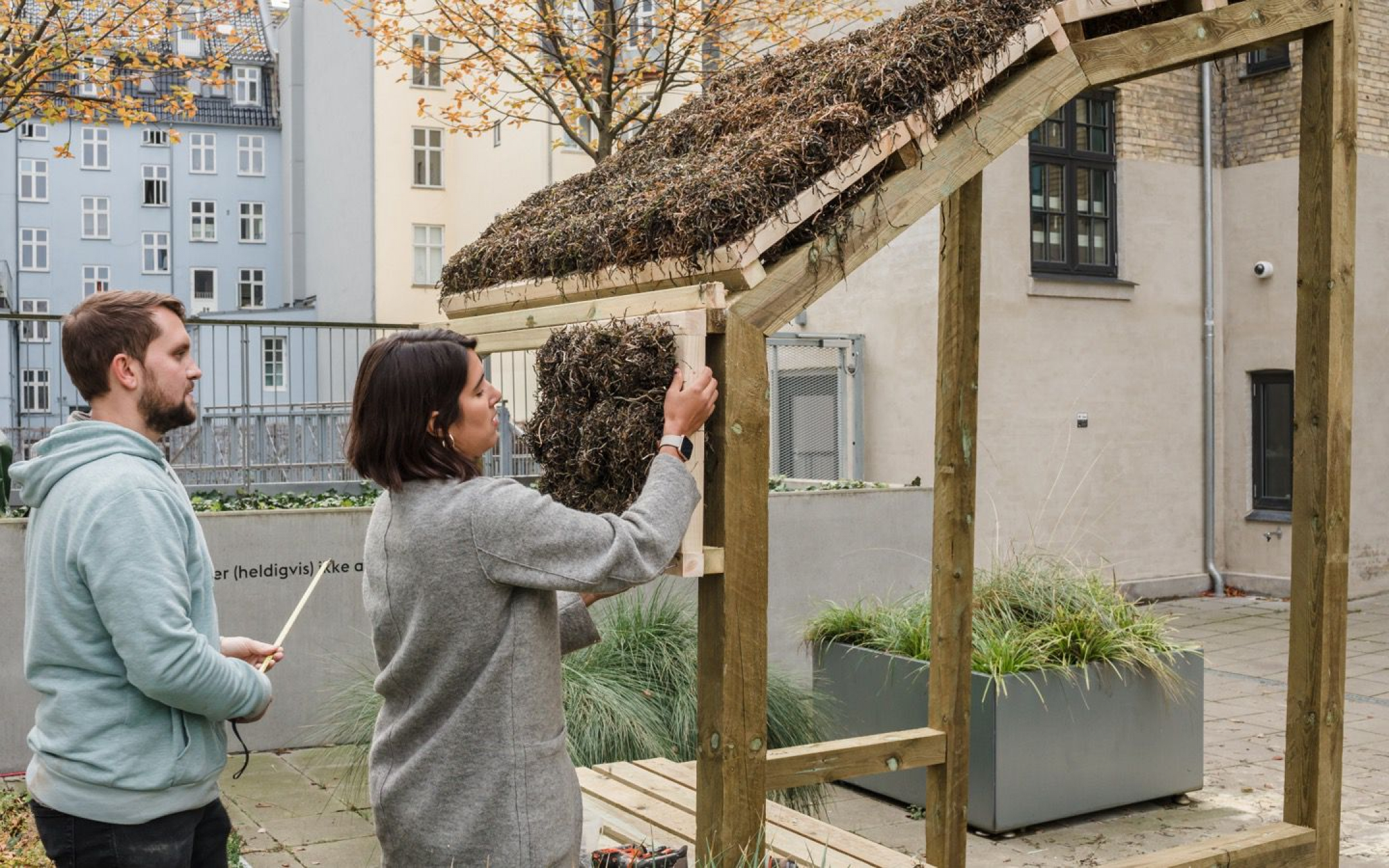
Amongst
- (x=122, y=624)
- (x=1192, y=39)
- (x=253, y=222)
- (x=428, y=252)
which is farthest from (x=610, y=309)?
(x=253, y=222)

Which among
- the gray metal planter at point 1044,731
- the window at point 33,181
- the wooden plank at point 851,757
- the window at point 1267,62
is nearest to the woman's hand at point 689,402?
the wooden plank at point 851,757

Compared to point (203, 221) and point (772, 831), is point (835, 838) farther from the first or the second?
point (203, 221)

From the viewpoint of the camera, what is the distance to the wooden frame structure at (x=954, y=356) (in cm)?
313

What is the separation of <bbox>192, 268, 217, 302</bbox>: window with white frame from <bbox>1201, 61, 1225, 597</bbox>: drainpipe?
33.0 meters

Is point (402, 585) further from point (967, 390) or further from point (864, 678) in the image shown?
point (864, 678)

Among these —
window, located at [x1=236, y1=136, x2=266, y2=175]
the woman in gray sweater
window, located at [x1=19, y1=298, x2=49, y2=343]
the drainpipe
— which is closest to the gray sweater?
the woman in gray sweater

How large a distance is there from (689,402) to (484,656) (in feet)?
2.32

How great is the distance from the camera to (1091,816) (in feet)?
20.3

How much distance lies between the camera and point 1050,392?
13352 mm

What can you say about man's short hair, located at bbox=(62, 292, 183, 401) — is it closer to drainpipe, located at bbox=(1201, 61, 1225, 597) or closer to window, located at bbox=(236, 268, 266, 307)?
drainpipe, located at bbox=(1201, 61, 1225, 597)

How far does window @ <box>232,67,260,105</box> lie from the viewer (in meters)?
41.8

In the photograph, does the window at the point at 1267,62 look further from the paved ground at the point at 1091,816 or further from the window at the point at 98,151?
the window at the point at 98,151

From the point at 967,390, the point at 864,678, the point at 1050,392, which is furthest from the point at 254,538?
the point at 1050,392

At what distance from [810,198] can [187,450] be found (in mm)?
7018
